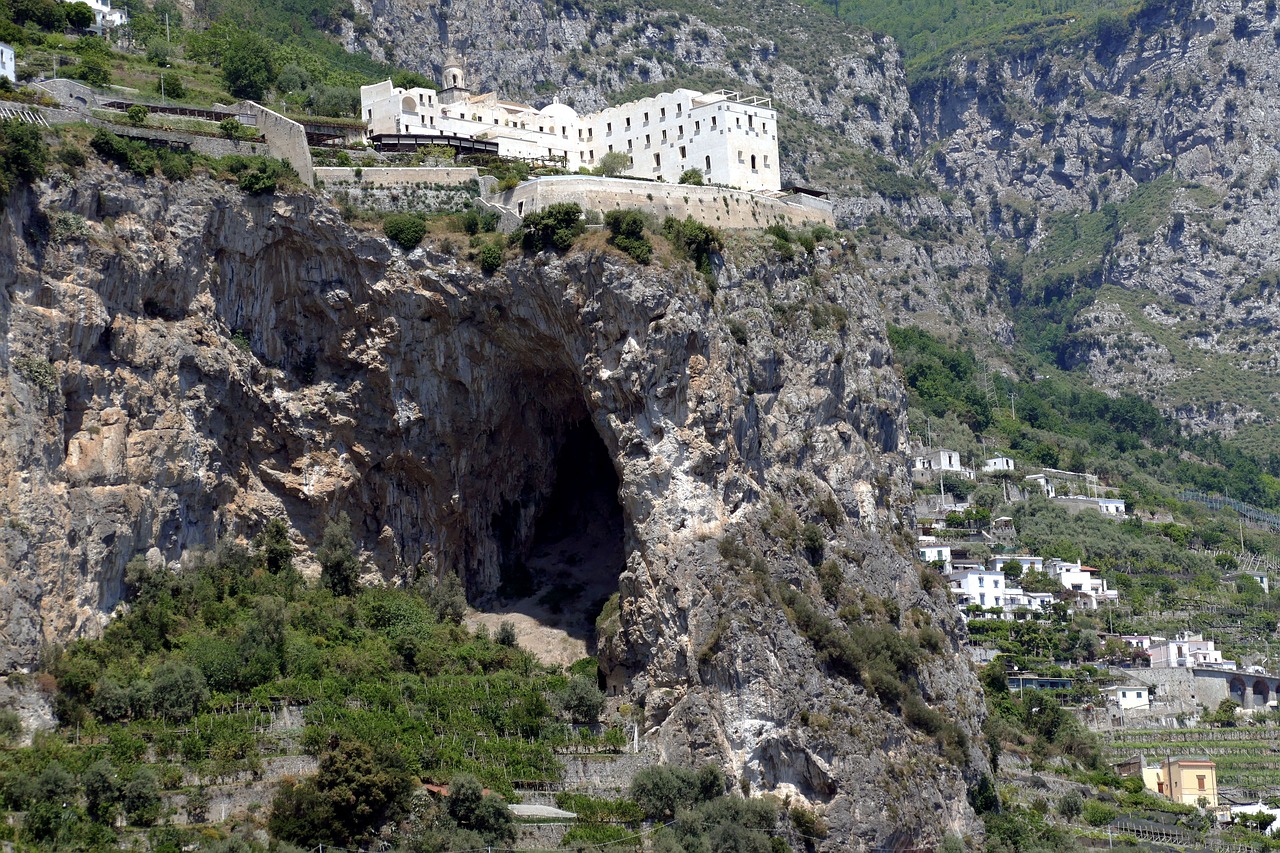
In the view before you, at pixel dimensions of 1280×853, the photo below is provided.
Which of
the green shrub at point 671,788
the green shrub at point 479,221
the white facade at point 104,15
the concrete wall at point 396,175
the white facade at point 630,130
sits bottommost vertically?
the green shrub at point 671,788

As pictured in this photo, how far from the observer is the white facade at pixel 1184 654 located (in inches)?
3730

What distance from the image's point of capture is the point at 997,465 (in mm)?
118500

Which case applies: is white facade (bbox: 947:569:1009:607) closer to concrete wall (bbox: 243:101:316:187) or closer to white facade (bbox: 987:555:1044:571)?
white facade (bbox: 987:555:1044:571)

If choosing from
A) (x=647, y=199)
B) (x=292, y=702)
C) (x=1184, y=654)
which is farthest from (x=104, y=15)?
(x=1184, y=654)

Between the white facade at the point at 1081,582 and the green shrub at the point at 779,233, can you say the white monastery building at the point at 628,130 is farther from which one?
the white facade at the point at 1081,582

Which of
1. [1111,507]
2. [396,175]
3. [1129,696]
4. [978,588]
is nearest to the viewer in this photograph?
[396,175]

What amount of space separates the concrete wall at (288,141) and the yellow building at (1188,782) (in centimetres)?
4170

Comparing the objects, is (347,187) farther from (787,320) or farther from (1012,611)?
(1012,611)

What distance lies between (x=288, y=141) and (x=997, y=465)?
192 ft

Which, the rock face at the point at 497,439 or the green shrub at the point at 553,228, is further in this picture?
the green shrub at the point at 553,228

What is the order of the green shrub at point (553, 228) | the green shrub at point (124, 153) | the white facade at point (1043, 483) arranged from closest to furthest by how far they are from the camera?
1. the green shrub at point (124, 153)
2. the green shrub at point (553, 228)
3. the white facade at point (1043, 483)

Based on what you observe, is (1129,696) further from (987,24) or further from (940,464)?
(987,24)

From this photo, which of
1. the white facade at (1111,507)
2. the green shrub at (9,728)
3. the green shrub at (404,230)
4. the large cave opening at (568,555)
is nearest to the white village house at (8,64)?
the green shrub at (404,230)

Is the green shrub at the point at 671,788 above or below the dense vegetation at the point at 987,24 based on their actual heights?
below
